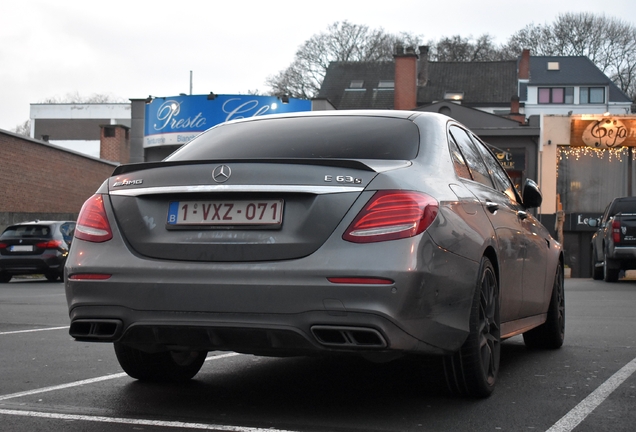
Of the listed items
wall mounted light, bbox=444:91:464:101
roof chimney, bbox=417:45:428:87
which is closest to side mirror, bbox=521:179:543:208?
wall mounted light, bbox=444:91:464:101

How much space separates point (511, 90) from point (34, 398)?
7179cm

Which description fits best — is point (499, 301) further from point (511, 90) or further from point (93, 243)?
point (511, 90)

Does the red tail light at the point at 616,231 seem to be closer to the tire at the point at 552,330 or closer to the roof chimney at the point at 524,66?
the tire at the point at 552,330

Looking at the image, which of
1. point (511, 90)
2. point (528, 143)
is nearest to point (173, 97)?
point (528, 143)

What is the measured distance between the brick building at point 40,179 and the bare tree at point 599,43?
50.4 meters

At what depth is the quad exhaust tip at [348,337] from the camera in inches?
165

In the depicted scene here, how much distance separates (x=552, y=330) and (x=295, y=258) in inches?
147


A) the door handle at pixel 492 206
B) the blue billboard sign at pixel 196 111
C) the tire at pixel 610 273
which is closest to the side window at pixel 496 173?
the door handle at pixel 492 206

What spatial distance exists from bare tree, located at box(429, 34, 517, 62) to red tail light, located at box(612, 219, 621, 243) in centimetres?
6360

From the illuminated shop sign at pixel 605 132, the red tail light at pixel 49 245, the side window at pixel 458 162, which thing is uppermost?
the illuminated shop sign at pixel 605 132

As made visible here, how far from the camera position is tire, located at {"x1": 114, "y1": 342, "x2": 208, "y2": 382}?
17.9 ft

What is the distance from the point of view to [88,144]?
70.5 meters

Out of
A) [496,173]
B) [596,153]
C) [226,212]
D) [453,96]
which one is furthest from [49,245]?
[453,96]

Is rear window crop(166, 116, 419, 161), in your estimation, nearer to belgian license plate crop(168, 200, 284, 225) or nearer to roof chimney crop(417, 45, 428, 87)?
belgian license plate crop(168, 200, 284, 225)
